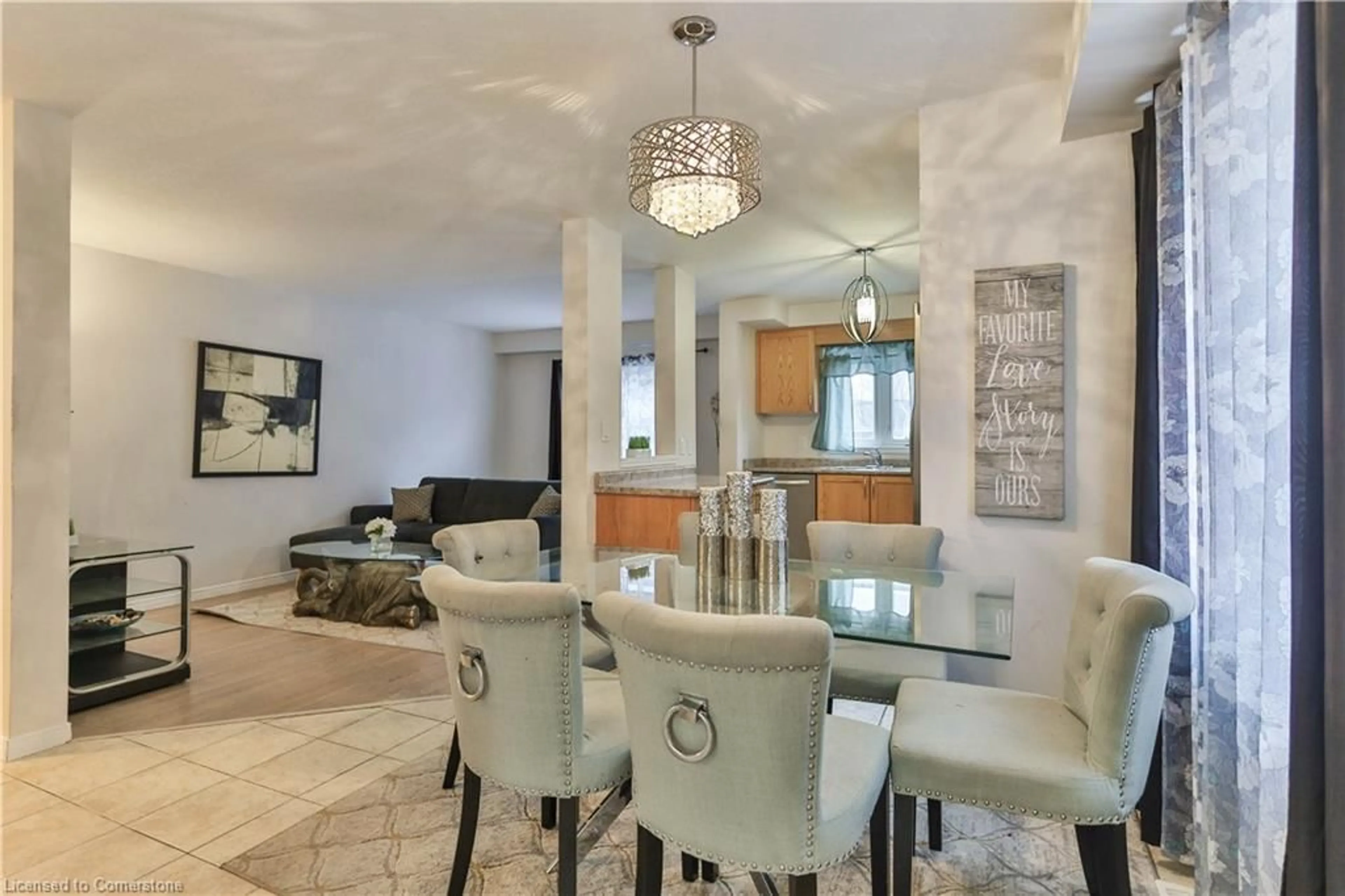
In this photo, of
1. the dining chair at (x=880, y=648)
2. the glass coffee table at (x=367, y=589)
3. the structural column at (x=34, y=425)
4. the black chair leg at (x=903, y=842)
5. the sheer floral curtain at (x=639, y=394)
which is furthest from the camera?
the sheer floral curtain at (x=639, y=394)

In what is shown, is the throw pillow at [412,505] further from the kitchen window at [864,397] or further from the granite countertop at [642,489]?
the kitchen window at [864,397]

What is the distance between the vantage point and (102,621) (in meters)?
3.34

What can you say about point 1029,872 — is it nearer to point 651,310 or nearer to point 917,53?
point 917,53

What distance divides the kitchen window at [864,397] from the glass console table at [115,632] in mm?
5003

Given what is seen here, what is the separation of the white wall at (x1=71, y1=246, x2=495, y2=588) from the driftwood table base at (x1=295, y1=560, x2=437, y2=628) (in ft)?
3.97

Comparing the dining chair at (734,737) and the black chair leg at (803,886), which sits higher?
the dining chair at (734,737)

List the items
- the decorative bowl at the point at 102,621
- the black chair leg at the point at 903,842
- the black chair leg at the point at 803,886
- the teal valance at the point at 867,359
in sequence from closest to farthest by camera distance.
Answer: the black chair leg at the point at 803,886 → the black chair leg at the point at 903,842 → the decorative bowl at the point at 102,621 → the teal valance at the point at 867,359

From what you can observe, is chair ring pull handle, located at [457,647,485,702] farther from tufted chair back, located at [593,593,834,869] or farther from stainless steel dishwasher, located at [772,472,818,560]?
stainless steel dishwasher, located at [772,472,818,560]

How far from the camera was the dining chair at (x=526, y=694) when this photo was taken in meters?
1.48

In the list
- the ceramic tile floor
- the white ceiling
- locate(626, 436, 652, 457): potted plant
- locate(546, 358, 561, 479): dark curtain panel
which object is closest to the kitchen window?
the white ceiling

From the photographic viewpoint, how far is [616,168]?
11.0ft

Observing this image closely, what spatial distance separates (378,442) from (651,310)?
2.93 m

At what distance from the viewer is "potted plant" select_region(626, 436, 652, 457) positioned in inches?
189

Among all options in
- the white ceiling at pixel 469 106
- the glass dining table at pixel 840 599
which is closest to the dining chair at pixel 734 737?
the glass dining table at pixel 840 599
